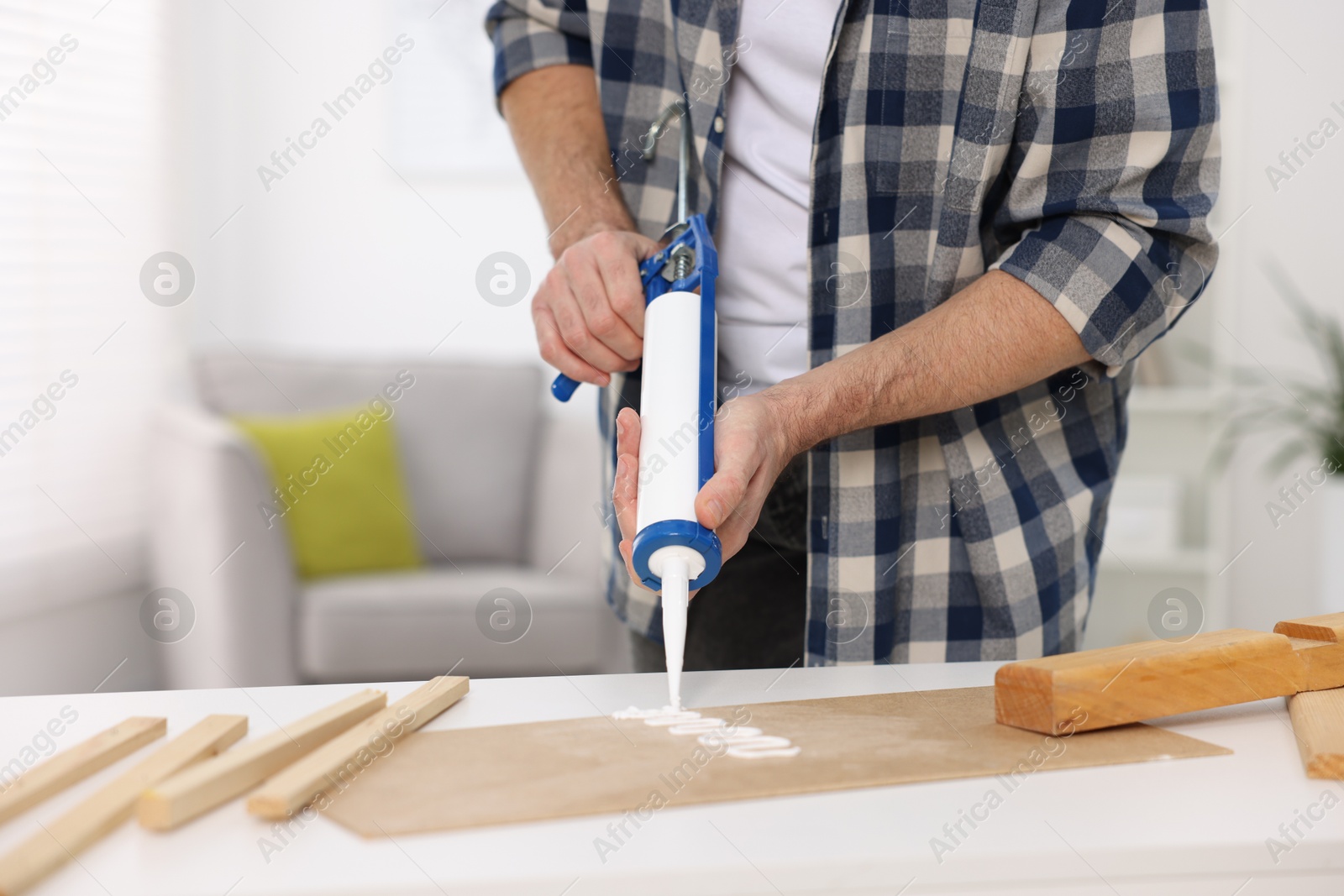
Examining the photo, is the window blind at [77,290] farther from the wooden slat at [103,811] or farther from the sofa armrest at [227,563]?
the wooden slat at [103,811]

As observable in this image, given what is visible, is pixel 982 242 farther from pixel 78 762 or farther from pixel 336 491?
pixel 336 491

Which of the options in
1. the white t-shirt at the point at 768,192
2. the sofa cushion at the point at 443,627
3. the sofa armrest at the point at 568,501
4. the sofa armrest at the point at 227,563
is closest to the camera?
Answer: the white t-shirt at the point at 768,192

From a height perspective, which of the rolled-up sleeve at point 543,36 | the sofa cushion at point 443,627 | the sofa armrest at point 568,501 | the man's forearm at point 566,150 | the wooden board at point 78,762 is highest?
the rolled-up sleeve at point 543,36

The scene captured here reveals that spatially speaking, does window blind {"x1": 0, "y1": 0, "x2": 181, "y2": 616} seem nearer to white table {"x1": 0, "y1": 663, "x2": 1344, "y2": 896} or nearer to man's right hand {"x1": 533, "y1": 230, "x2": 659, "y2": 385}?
man's right hand {"x1": 533, "y1": 230, "x2": 659, "y2": 385}

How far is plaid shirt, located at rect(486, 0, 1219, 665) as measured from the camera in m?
0.78

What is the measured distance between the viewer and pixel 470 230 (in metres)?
2.88

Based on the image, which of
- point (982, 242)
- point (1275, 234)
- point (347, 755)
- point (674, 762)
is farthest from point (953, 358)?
point (1275, 234)

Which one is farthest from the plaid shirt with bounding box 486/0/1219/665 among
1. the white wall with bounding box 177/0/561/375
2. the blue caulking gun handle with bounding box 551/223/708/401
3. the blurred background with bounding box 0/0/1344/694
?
the white wall with bounding box 177/0/561/375

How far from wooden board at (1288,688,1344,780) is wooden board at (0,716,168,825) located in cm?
60

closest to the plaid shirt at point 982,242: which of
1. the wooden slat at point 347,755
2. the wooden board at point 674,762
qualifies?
the wooden board at point 674,762

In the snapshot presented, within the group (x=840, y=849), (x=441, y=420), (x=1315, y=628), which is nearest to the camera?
(x=840, y=849)

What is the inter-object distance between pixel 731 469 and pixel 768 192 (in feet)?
1.28

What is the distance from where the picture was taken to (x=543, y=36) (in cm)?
104

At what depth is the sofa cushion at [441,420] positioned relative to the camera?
102 inches
